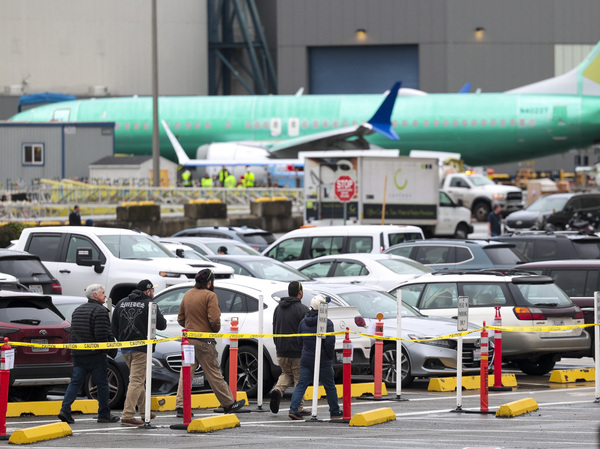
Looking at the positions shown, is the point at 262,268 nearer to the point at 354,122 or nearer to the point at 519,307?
the point at 519,307

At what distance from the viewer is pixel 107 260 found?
62.5 ft

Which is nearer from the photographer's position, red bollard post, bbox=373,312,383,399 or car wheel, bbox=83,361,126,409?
car wheel, bbox=83,361,126,409

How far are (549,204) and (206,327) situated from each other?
2819 cm

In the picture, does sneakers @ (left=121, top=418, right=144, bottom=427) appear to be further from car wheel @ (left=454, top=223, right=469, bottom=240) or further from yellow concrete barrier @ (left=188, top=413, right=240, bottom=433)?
car wheel @ (left=454, top=223, right=469, bottom=240)

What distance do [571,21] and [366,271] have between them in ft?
207

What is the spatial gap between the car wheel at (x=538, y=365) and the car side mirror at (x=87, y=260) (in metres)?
6.88

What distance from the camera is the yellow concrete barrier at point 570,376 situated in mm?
15539

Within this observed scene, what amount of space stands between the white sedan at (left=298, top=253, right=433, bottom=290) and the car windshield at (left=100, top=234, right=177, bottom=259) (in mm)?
2565

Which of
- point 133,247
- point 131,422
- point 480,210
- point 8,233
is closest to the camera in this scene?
point 131,422

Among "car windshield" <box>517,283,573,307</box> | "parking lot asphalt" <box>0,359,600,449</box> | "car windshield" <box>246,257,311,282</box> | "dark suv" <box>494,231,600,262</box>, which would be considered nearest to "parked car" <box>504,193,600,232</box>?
"dark suv" <box>494,231,600,262</box>

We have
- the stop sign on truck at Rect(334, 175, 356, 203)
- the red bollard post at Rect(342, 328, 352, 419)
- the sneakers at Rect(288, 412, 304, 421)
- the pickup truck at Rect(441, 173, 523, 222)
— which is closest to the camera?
the red bollard post at Rect(342, 328, 352, 419)

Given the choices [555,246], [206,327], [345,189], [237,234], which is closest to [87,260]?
[206,327]

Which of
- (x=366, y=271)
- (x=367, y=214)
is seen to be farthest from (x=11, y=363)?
(x=367, y=214)

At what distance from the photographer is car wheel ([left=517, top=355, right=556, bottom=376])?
54.1 ft
